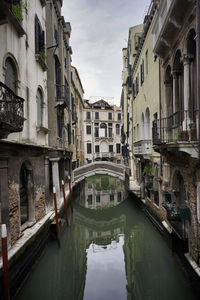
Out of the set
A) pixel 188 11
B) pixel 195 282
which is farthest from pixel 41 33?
pixel 195 282

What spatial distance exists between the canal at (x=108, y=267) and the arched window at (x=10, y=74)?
4.85 metres

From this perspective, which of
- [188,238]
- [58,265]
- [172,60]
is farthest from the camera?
[58,265]

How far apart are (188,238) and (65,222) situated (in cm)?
567

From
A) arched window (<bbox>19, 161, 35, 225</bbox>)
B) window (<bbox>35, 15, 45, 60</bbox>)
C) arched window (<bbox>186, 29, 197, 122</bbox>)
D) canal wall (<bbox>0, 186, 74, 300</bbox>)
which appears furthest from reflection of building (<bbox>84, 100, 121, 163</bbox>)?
arched window (<bbox>186, 29, 197, 122</bbox>)

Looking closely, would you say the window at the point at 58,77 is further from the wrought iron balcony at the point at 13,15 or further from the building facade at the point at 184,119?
the building facade at the point at 184,119

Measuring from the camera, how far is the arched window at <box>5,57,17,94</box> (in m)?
5.37

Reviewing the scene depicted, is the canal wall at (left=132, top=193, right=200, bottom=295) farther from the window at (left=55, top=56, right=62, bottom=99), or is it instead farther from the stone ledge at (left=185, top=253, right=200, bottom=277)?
the window at (left=55, top=56, right=62, bottom=99)

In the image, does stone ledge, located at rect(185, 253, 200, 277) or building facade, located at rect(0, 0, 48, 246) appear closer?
stone ledge, located at rect(185, 253, 200, 277)

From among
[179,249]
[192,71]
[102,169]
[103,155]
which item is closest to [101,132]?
[103,155]

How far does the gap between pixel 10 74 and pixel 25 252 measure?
452cm

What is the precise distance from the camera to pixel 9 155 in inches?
204

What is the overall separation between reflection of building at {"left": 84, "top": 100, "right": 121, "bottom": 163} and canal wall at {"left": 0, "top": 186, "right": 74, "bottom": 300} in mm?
24416

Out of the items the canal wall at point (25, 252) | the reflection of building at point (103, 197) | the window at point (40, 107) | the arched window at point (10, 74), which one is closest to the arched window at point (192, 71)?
the arched window at point (10, 74)

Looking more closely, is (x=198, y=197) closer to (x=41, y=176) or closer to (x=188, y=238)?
(x=188, y=238)
